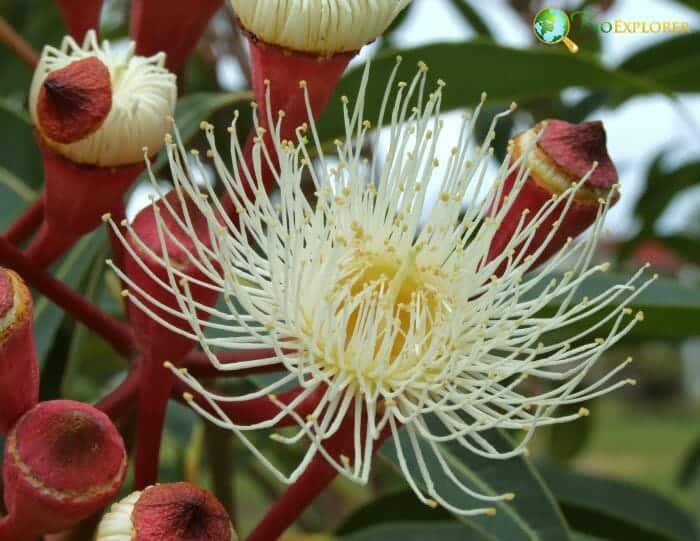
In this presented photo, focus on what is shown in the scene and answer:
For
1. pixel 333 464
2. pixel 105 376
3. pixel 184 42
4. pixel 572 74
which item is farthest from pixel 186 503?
pixel 105 376

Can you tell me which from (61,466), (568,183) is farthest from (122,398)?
(568,183)

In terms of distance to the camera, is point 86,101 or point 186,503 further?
point 86,101

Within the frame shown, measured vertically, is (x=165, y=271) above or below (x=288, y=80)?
below

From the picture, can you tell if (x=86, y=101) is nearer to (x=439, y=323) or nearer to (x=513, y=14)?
(x=439, y=323)

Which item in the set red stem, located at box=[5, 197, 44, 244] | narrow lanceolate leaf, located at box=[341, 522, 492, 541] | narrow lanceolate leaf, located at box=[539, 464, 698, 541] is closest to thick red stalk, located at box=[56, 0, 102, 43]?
red stem, located at box=[5, 197, 44, 244]

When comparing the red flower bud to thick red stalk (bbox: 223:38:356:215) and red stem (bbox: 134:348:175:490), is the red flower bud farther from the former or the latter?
thick red stalk (bbox: 223:38:356:215)

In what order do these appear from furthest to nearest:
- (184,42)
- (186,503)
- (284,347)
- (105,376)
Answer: (105,376), (184,42), (284,347), (186,503)

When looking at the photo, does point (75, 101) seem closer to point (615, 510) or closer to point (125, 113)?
point (125, 113)
